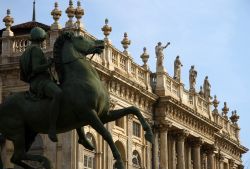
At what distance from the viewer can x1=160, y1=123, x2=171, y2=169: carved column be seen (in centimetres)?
4325

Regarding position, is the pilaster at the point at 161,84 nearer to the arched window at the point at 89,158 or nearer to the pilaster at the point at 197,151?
the pilaster at the point at 197,151

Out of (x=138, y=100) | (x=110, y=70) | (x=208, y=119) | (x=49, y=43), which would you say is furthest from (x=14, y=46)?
(x=208, y=119)

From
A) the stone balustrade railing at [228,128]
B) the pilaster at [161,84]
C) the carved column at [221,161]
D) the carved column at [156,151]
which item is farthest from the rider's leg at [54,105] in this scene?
the stone balustrade railing at [228,128]

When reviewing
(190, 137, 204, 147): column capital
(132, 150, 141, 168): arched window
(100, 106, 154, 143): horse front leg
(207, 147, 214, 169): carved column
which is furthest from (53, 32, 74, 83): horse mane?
(207, 147, 214, 169): carved column

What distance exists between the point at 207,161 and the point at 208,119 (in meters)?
3.45

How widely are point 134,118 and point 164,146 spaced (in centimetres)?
416

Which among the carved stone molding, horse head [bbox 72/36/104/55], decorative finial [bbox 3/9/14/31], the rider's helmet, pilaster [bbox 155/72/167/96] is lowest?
horse head [bbox 72/36/104/55]

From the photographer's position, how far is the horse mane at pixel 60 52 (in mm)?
11703

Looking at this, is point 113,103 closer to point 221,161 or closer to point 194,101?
point 194,101

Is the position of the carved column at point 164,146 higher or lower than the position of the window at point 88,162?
higher

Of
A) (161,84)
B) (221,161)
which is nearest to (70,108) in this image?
(161,84)

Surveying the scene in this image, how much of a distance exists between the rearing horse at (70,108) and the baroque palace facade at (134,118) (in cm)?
1832

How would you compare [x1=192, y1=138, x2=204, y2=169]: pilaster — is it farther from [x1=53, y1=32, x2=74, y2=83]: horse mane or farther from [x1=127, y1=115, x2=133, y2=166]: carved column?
[x1=53, y1=32, x2=74, y2=83]: horse mane

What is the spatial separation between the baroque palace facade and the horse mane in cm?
1876
